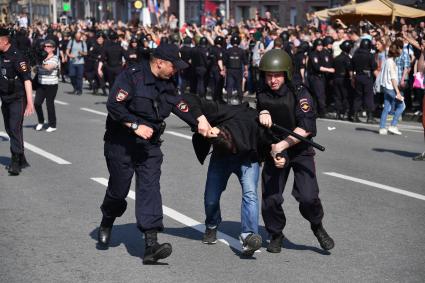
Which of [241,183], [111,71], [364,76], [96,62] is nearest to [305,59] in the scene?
[364,76]

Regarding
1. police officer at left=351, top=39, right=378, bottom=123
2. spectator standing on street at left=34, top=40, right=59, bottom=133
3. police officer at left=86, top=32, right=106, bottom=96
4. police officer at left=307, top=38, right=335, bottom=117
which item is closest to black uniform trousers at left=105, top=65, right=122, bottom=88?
police officer at left=86, top=32, right=106, bottom=96

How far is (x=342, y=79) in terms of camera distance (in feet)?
67.6

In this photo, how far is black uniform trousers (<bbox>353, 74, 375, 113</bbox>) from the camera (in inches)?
769

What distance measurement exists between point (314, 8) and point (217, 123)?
135ft

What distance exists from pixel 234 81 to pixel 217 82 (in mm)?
1313

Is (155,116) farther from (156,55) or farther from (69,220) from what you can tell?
(69,220)

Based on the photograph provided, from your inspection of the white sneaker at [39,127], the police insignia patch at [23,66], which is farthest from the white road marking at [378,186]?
the white sneaker at [39,127]

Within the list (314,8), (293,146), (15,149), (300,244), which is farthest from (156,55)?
(314,8)

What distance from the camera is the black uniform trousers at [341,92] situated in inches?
811

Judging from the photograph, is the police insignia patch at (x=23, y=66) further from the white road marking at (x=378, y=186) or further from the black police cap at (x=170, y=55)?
the black police cap at (x=170, y=55)

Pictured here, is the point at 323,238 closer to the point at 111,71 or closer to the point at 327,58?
the point at 327,58

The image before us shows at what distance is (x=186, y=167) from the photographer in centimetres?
1283

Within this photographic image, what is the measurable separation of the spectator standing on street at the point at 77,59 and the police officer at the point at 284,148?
1934cm

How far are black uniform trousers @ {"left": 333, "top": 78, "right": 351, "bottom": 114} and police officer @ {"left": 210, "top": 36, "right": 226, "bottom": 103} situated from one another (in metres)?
4.21
